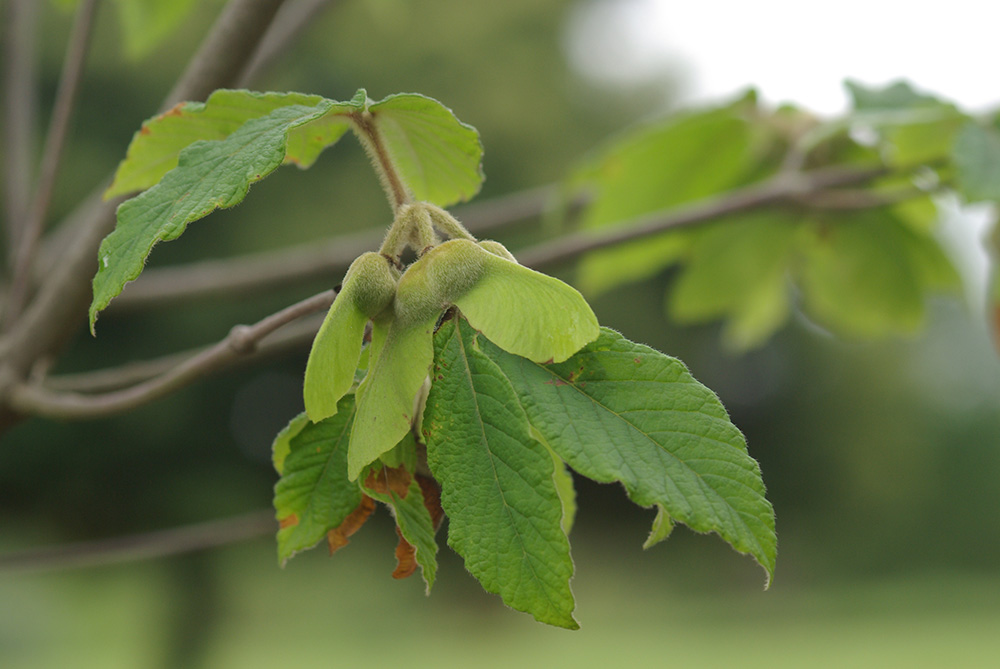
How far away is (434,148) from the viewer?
47cm

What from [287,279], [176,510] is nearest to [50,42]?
[176,510]

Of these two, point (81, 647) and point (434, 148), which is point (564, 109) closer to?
point (81, 647)

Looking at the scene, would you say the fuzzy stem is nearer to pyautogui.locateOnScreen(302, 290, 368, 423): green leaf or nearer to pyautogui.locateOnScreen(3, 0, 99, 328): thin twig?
pyautogui.locateOnScreen(302, 290, 368, 423): green leaf

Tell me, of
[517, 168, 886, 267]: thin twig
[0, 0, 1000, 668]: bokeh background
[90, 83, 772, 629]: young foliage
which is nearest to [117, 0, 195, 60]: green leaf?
[517, 168, 886, 267]: thin twig

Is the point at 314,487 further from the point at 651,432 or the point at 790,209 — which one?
the point at 790,209

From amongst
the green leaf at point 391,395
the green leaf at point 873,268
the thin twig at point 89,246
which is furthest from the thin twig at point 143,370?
the green leaf at point 873,268

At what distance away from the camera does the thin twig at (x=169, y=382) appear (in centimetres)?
40

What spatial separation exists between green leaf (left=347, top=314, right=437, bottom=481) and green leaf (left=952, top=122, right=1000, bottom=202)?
2.01ft

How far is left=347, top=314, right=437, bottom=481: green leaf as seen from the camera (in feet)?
1.09

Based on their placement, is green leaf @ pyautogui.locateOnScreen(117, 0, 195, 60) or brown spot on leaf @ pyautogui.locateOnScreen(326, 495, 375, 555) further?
green leaf @ pyautogui.locateOnScreen(117, 0, 195, 60)

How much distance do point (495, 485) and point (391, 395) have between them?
0.19 feet

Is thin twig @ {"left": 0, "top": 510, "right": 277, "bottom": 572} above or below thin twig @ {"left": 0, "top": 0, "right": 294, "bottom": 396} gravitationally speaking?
below

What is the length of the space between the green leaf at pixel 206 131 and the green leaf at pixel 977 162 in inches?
23.2

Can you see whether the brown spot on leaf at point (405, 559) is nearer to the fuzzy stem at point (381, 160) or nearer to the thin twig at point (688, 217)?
the fuzzy stem at point (381, 160)
